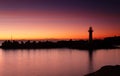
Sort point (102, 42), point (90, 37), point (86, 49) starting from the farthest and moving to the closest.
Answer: point (102, 42), point (86, 49), point (90, 37)

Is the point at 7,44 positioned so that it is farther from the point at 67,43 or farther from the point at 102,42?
the point at 102,42

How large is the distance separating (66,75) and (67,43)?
195 ft

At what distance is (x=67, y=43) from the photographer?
7862 centimetres


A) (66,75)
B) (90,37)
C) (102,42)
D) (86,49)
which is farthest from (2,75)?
(102,42)

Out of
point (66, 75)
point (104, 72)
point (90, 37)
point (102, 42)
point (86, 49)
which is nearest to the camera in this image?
point (104, 72)

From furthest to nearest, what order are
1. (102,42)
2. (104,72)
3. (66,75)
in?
(102,42) → (66,75) → (104,72)

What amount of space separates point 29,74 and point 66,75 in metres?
2.91

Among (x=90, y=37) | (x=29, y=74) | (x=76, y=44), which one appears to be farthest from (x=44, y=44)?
(x=29, y=74)

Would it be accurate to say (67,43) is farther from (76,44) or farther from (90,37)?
(90,37)

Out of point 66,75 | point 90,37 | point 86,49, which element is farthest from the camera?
point 86,49

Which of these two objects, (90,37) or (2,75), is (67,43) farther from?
(2,75)

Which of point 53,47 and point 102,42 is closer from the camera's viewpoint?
point 102,42

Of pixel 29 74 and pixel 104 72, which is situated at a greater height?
pixel 104 72

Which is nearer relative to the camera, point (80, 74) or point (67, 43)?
point (80, 74)
